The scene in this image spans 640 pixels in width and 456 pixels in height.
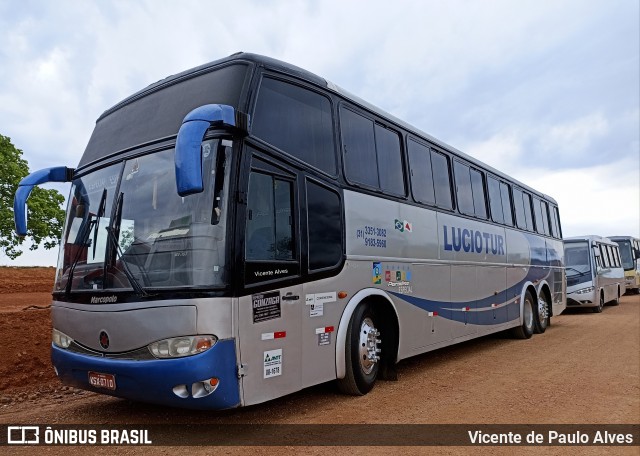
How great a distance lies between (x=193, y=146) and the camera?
416cm

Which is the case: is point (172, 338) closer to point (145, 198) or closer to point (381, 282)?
point (145, 198)

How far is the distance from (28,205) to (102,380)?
22.3 m

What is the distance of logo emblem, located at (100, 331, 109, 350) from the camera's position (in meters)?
4.90

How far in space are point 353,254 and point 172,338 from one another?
266 cm

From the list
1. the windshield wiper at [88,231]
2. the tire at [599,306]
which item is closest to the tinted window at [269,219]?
the windshield wiper at [88,231]

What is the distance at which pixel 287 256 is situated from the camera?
17.7 feet

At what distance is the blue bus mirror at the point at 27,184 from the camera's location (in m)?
5.55

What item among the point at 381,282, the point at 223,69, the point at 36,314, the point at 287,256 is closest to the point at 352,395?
the point at 381,282

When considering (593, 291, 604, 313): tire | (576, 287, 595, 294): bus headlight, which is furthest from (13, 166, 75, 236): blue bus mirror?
(593, 291, 604, 313): tire

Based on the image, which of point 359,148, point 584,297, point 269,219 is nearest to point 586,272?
point 584,297

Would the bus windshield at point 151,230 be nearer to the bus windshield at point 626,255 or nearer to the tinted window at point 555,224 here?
the tinted window at point 555,224

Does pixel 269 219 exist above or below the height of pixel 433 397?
above

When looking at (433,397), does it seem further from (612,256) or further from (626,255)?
(626,255)

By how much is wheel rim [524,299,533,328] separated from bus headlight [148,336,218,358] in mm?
10117
